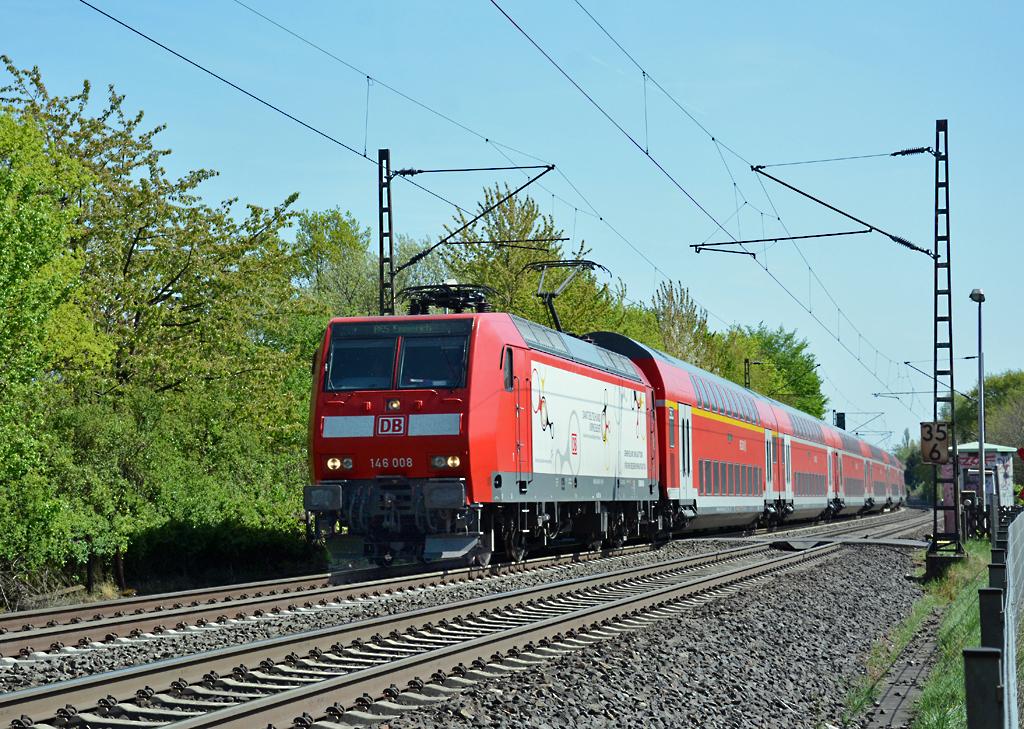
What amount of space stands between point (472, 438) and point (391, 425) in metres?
1.20

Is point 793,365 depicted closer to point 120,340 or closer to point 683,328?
point 683,328

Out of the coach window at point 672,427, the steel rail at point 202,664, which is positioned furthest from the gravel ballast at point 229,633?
the coach window at point 672,427

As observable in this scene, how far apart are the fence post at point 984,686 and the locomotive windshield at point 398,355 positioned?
39.0 ft

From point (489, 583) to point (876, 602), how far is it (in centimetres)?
546

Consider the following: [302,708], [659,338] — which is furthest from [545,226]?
[302,708]

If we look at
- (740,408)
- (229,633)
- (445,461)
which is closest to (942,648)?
(445,461)

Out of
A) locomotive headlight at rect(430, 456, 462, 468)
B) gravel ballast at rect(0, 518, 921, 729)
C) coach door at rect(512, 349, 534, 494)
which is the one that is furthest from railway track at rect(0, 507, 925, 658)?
coach door at rect(512, 349, 534, 494)

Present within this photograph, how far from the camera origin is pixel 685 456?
25172 mm

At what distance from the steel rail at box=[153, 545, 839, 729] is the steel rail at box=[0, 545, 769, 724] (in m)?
1.02

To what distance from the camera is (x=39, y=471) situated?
15.5 m

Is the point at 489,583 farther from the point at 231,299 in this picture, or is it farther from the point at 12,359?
the point at 231,299

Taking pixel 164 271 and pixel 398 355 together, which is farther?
pixel 164 271

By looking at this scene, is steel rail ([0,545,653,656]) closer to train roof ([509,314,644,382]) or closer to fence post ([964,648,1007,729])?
train roof ([509,314,644,382])

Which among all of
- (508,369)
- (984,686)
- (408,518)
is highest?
(508,369)
